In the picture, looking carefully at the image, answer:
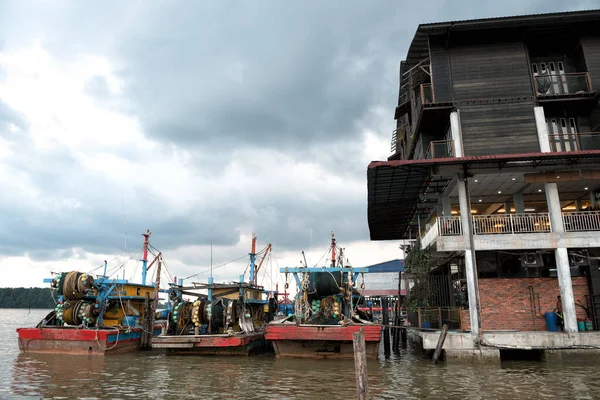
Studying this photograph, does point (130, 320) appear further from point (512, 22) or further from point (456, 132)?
point (512, 22)

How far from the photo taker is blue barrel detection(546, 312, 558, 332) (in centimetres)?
1919

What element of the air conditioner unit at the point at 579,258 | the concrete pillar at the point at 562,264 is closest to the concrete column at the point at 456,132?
the concrete pillar at the point at 562,264

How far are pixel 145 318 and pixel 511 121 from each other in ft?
77.4

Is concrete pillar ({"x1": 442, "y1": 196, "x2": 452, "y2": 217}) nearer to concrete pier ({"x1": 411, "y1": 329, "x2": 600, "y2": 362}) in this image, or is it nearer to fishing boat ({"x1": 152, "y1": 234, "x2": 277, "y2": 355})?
concrete pier ({"x1": 411, "y1": 329, "x2": 600, "y2": 362})

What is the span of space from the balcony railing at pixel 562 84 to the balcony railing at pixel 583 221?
6.33 meters

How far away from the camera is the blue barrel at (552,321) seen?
1919cm

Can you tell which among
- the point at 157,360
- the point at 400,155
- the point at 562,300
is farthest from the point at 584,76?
the point at 157,360

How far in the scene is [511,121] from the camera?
21531 mm

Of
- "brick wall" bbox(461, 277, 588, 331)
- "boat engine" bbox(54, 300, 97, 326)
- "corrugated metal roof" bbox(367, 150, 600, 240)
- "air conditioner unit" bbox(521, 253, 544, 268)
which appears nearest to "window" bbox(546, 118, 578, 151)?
"corrugated metal roof" bbox(367, 150, 600, 240)

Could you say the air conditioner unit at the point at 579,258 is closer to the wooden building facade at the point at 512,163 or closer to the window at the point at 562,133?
the wooden building facade at the point at 512,163

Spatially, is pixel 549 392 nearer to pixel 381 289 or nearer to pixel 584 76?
pixel 584 76

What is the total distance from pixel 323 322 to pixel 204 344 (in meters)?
5.90

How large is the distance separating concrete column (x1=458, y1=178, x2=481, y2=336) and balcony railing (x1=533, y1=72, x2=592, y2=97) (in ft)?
23.3

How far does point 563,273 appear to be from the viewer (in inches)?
746
